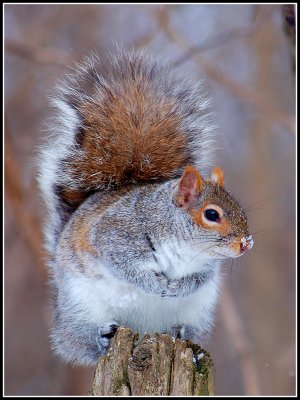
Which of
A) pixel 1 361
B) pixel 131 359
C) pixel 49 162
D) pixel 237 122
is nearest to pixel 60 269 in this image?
pixel 49 162

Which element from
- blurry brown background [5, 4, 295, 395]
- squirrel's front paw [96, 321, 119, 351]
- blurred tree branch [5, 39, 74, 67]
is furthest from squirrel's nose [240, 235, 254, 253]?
blurred tree branch [5, 39, 74, 67]

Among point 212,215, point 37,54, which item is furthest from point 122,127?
point 37,54

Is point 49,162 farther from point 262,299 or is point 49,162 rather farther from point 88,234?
point 262,299

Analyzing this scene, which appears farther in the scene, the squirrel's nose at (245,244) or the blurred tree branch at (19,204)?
the blurred tree branch at (19,204)

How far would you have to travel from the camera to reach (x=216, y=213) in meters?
2.14

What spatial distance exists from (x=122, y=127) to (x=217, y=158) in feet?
5.65

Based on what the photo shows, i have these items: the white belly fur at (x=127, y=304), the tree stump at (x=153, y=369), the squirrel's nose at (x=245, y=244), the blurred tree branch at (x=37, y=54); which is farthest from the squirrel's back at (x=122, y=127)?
the blurred tree branch at (x=37, y=54)

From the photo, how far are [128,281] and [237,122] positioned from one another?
8.65 feet

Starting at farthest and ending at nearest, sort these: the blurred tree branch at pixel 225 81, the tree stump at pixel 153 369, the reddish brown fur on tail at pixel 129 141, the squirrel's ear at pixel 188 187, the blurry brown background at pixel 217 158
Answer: the blurry brown background at pixel 217 158, the blurred tree branch at pixel 225 81, the reddish brown fur on tail at pixel 129 141, the squirrel's ear at pixel 188 187, the tree stump at pixel 153 369

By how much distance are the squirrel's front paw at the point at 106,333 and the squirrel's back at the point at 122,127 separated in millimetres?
455

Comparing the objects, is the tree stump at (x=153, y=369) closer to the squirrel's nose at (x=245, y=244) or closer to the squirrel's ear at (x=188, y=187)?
the squirrel's nose at (x=245, y=244)

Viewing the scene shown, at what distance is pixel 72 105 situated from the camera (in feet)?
8.18

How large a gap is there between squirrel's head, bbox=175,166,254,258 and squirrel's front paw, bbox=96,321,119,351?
38cm

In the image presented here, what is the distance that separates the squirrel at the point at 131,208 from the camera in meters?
2.19
